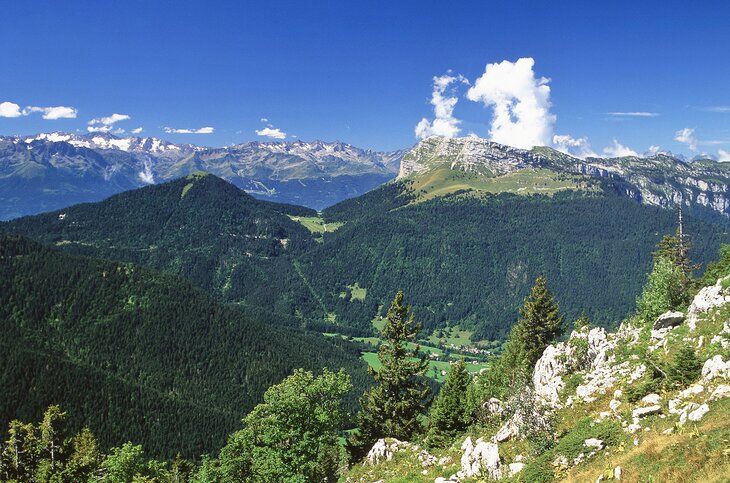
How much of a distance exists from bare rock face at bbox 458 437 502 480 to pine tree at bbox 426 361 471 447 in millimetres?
13840

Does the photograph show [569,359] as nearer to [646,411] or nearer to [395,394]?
[646,411]

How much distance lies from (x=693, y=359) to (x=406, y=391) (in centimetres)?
3252

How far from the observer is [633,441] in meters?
24.4

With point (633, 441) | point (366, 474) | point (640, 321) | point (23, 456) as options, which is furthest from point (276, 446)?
point (23, 456)

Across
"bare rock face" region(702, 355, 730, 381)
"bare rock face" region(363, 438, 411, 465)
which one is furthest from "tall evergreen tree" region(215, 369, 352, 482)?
"bare rock face" region(702, 355, 730, 381)

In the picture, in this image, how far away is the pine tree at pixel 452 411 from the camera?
47.4 metres

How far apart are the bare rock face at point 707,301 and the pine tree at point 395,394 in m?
28.0

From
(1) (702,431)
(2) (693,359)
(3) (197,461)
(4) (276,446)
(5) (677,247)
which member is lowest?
(3) (197,461)

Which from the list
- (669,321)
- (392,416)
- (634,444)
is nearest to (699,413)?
(634,444)

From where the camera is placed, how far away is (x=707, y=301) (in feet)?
125

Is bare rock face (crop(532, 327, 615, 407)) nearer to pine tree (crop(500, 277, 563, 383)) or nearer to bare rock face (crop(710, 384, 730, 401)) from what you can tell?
pine tree (crop(500, 277, 563, 383))

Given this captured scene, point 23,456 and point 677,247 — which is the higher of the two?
point 677,247

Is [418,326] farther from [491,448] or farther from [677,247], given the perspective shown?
[677,247]

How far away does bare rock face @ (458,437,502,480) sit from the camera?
2814 centimetres
